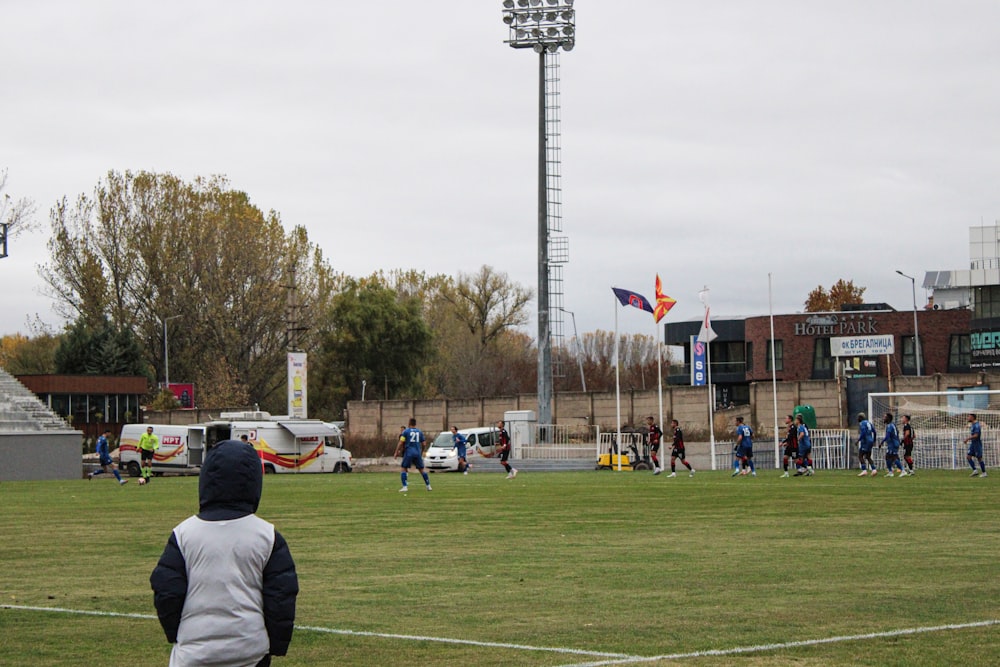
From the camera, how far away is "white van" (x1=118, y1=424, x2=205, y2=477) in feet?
202

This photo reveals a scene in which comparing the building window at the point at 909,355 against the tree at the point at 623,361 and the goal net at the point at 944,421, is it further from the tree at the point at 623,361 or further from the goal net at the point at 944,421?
the goal net at the point at 944,421

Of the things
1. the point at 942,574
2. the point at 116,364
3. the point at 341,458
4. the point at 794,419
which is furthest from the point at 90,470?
the point at 942,574

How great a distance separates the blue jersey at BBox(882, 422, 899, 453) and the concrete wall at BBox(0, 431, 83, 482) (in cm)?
3267

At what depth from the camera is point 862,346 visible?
292ft

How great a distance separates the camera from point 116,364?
80.2 meters

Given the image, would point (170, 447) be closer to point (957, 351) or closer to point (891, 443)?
point (891, 443)

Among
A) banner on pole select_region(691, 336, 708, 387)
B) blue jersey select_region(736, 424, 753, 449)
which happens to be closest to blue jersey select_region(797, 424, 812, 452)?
blue jersey select_region(736, 424, 753, 449)

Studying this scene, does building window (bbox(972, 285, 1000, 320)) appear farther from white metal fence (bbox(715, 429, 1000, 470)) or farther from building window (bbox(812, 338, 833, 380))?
white metal fence (bbox(715, 429, 1000, 470))

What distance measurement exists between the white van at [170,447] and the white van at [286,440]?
66 cm

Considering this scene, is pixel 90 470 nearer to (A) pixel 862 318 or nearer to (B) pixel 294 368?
(B) pixel 294 368

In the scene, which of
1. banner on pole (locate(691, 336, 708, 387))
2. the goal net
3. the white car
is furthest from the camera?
banner on pole (locate(691, 336, 708, 387))

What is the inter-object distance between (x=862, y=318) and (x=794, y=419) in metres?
54.2

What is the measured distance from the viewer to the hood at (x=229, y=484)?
5.95 m

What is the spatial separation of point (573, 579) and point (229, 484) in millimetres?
8490
